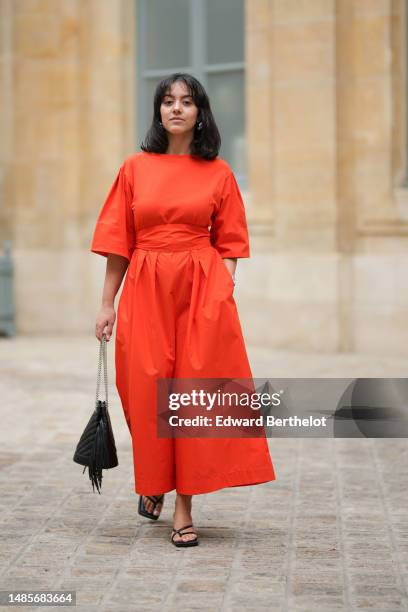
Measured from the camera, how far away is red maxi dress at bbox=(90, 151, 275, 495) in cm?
424

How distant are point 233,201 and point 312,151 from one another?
636cm

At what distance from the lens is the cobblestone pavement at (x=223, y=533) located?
366 centimetres

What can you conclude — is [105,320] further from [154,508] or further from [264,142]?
[264,142]

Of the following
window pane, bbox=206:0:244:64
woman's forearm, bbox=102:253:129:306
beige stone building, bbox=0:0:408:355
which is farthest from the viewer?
window pane, bbox=206:0:244:64

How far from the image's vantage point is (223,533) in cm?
447

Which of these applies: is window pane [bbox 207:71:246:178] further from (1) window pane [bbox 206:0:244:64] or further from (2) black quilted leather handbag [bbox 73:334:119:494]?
(2) black quilted leather handbag [bbox 73:334:119:494]

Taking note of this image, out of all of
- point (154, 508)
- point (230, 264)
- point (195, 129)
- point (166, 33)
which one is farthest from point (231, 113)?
point (154, 508)

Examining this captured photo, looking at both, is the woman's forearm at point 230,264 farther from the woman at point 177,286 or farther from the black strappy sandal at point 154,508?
the black strappy sandal at point 154,508

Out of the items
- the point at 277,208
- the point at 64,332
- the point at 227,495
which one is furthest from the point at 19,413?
the point at 64,332

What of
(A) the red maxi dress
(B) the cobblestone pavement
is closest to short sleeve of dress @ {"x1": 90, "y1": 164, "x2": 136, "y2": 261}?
(A) the red maxi dress

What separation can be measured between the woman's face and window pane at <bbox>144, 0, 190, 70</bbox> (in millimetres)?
7751

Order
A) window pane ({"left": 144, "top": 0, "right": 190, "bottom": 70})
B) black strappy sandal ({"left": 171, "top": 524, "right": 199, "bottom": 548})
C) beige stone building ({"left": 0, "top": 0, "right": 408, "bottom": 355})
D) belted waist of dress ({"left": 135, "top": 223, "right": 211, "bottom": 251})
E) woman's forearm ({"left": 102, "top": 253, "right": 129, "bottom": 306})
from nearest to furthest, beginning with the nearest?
1. black strappy sandal ({"left": 171, "top": 524, "right": 199, "bottom": 548})
2. belted waist of dress ({"left": 135, "top": 223, "right": 211, "bottom": 251})
3. woman's forearm ({"left": 102, "top": 253, "right": 129, "bottom": 306})
4. beige stone building ({"left": 0, "top": 0, "right": 408, "bottom": 355})
5. window pane ({"left": 144, "top": 0, "right": 190, "bottom": 70})

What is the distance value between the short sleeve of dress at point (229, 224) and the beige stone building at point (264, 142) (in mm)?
6125

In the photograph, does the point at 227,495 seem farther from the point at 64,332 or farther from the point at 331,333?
the point at 64,332
